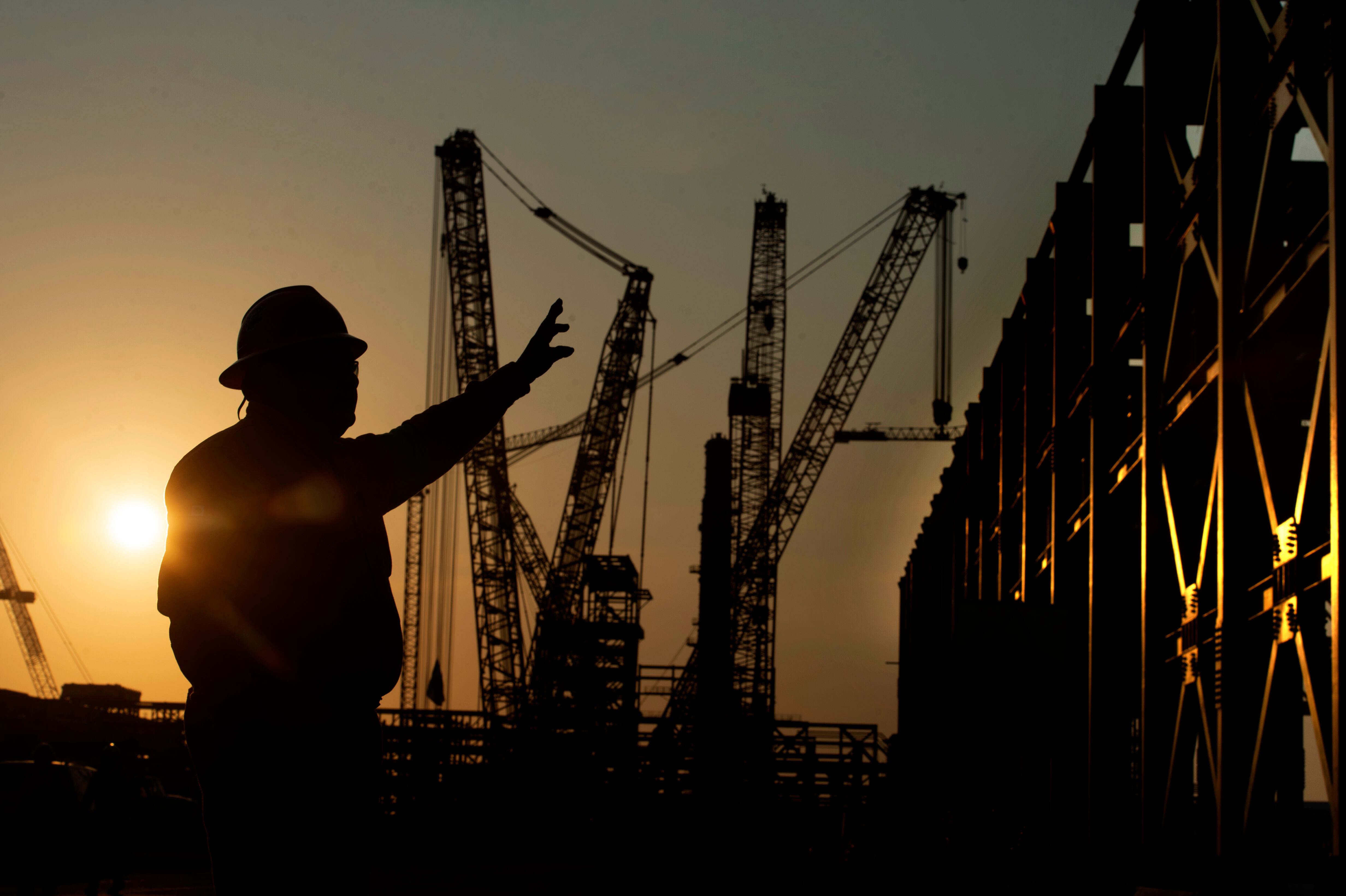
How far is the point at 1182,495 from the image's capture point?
18.0 metres

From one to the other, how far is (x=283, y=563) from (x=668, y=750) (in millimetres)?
47346

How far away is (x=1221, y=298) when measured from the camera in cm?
1261

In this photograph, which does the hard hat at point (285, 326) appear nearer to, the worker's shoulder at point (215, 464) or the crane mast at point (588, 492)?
the worker's shoulder at point (215, 464)

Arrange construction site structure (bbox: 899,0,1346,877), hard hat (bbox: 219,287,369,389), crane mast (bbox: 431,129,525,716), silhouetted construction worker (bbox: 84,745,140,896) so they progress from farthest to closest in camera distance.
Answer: crane mast (bbox: 431,129,525,716)
silhouetted construction worker (bbox: 84,745,140,896)
construction site structure (bbox: 899,0,1346,877)
hard hat (bbox: 219,287,369,389)

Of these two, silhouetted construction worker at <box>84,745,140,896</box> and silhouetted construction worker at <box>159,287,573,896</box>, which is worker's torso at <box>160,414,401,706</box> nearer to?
silhouetted construction worker at <box>159,287,573,896</box>

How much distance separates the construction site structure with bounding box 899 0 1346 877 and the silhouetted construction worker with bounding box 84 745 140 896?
8747mm

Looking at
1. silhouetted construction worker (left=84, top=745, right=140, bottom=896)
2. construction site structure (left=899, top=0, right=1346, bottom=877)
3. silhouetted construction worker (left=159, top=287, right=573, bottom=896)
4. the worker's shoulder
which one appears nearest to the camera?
silhouetted construction worker (left=159, top=287, right=573, bottom=896)

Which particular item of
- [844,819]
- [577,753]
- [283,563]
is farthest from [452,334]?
[283,563]

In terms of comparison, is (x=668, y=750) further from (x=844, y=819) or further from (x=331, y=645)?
(x=331, y=645)

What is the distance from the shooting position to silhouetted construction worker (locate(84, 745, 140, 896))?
580 inches

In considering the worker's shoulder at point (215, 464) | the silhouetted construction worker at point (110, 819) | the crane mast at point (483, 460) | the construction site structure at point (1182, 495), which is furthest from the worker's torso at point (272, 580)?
the crane mast at point (483, 460)

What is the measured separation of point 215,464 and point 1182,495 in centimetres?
1652

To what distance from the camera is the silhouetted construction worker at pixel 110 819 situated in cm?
1473

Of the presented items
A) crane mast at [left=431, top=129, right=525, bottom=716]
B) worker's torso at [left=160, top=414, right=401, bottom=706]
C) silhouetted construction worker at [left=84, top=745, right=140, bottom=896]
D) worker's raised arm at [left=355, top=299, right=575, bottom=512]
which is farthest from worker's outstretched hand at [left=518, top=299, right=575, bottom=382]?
crane mast at [left=431, top=129, right=525, bottom=716]
